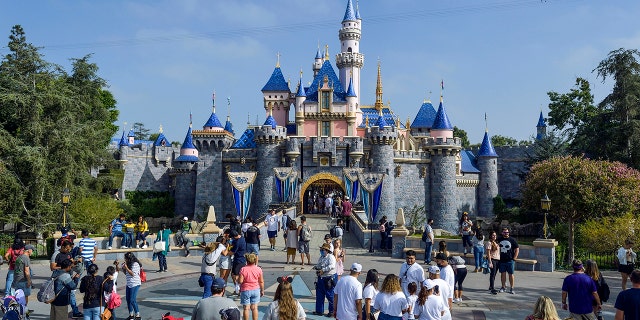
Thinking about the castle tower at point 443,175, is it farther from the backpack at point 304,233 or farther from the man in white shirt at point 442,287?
the man in white shirt at point 442,287

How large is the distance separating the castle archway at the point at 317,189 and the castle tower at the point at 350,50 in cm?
1156

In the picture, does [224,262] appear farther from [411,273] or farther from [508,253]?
[508,253]

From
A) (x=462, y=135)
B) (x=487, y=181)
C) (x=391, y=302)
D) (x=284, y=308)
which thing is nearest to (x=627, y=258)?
(x=391, y=302)

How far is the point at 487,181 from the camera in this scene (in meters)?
44.2

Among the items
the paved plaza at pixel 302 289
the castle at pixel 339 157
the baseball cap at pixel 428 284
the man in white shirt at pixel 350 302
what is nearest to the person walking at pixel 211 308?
the man in white shirt at pixel 350 302

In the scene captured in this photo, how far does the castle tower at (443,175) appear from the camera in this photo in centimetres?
3900

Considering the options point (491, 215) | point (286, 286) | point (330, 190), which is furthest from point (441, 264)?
point (491, 215)

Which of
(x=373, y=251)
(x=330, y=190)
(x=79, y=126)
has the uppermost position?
(x=79, y=126)

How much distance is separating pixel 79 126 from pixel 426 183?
77.5 ft

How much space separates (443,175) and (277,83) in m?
16.9

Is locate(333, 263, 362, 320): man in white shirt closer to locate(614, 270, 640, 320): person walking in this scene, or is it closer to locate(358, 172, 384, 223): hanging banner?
locate(614, 270, 640, 320): person walking

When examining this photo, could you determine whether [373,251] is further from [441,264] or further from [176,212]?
[176,212]

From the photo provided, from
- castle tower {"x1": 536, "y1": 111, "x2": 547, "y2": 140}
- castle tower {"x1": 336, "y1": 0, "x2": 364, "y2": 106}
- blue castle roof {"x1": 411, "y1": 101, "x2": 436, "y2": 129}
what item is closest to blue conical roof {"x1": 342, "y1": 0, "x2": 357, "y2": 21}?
castle tower {"x1": 336, "y1": 0, "x2": 364, "y2": 106}

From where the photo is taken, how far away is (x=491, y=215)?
43.6 metres
